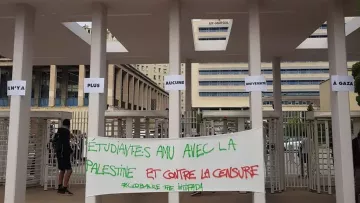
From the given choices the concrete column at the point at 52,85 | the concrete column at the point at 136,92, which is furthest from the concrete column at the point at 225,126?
the concrete column at the point at 136,92

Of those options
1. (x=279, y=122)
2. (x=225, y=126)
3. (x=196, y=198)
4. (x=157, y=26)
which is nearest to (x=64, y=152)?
(x=196, y=198)

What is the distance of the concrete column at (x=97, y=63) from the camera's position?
897 centimetres

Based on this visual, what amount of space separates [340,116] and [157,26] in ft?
17.6

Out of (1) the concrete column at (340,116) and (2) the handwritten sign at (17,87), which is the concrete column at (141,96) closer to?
(2) the handwritten sign at (17,87)

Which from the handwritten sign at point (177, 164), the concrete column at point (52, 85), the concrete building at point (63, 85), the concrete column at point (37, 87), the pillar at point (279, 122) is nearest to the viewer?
the handwritten sign at point (177, 164)

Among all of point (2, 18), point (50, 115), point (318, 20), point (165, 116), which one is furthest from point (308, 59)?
point (2, 18)

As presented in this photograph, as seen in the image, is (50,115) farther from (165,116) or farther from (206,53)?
(206,53)

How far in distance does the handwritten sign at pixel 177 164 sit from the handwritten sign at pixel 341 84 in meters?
1.91

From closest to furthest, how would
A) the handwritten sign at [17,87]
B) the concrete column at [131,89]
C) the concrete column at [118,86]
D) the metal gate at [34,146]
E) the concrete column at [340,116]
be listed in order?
1. the concrete column at [340,116]
2. the handwritten sign at [17,87]
3. the metal gate at [34,146]
4. the concrete column at [118,86]
5. the concrete column at [131,89]

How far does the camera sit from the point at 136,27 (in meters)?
11.4

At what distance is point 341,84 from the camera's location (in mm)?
8641

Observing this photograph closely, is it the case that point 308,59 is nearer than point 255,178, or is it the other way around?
point 255,178

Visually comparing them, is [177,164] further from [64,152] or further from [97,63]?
[64,152]

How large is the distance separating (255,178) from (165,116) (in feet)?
16.3
